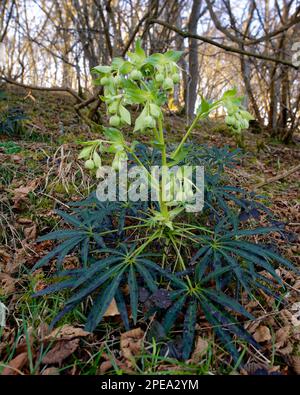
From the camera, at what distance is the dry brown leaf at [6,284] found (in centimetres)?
124

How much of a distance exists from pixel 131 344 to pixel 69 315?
23 centimetres

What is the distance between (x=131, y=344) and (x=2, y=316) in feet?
1.36

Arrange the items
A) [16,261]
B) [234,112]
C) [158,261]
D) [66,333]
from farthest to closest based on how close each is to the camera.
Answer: [16,261] < [158,261] < [234,112] < [66,333]

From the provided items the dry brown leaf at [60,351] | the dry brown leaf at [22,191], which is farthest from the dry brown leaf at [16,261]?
the dry brown leaf at [60,351]

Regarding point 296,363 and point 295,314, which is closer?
point 296,363

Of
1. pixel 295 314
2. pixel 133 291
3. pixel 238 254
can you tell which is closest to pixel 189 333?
pixel 133 291

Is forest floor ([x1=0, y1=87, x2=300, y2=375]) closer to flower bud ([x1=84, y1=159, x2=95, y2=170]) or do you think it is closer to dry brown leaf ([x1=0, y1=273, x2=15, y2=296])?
dry brown leaf ([x1=0, y1=273, x2=15, y2=296])

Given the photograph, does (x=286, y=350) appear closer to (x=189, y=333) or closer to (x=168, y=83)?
(x=189, y=333)

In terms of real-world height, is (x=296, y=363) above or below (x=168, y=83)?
below

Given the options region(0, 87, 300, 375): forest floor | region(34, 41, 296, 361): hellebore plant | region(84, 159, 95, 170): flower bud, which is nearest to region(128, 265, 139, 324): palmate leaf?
region(34, 41, 296, 361): hellebore plant

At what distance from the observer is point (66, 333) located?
101 centimetres

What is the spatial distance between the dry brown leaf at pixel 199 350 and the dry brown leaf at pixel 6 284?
0.68 metres

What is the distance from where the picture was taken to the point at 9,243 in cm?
152
